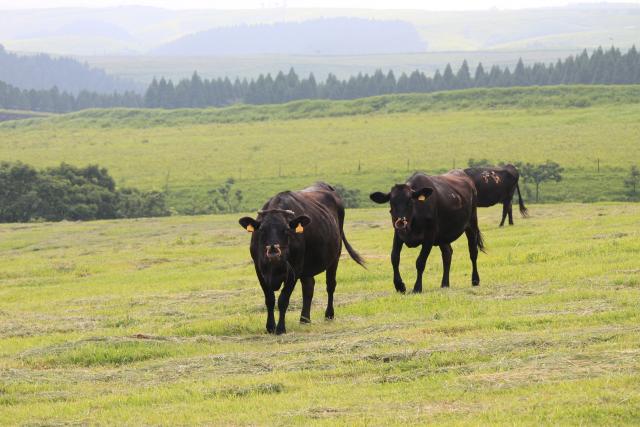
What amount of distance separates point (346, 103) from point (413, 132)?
110 feet

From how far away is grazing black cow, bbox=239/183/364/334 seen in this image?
52.0 feet

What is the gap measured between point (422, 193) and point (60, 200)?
4358cm

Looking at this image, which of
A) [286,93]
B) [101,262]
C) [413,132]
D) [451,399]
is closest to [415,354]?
[451,399]

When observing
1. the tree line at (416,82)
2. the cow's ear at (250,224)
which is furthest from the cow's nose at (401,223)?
the tree line at (416,82)

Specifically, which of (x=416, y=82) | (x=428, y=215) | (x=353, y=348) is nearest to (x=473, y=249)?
(x=428, y=215)

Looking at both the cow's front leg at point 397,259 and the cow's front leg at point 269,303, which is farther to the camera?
the cow's front leg at point 397,259

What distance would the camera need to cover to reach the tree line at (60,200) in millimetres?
58469

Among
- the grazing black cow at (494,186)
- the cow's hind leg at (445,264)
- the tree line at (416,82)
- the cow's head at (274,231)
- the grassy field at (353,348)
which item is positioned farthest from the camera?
the tree line at (416,82)

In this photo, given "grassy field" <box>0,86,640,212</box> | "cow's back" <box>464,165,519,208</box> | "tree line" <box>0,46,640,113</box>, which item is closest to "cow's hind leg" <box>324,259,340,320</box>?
"cow's back" <box>464,165,519,208</box>

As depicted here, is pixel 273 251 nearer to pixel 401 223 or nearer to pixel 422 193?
pixel 401 223

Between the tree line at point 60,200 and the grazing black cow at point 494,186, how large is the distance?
27166 millimetres

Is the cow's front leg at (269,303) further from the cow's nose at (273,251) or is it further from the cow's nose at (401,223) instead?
the cow's nose at (401,223)

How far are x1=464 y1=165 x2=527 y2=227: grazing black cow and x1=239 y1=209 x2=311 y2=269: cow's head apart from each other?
810 inches

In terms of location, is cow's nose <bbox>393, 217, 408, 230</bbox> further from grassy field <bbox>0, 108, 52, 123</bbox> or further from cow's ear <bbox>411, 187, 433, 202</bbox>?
grassy field <bbox>0, 108, 52, 123</bbox>
